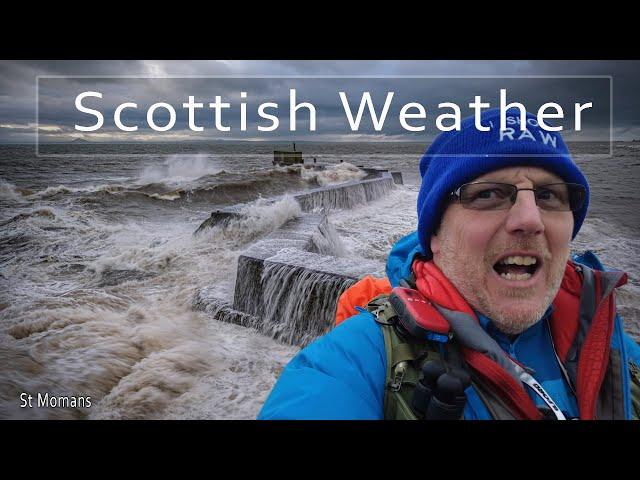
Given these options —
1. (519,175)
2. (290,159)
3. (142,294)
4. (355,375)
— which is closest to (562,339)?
(519,175)

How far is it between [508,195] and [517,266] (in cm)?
23

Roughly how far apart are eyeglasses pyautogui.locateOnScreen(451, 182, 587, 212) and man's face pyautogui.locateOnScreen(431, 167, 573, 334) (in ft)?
0.06

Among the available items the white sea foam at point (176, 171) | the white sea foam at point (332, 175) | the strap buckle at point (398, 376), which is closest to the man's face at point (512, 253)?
the strap buckle at point (398, 376)

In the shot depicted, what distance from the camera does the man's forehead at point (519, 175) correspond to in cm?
120

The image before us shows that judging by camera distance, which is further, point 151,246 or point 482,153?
point 151,246

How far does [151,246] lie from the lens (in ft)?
27.0

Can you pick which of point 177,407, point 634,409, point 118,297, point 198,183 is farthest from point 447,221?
point 198,183

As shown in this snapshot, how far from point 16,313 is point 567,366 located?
605 cm

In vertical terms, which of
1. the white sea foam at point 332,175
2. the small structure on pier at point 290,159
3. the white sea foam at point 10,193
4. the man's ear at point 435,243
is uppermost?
the small structure on pier at point 290,159

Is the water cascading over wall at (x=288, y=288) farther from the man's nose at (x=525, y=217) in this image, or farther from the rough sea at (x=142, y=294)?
the man's nose at (x=525, y=217)

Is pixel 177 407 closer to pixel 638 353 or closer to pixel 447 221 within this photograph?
pixel 447 221

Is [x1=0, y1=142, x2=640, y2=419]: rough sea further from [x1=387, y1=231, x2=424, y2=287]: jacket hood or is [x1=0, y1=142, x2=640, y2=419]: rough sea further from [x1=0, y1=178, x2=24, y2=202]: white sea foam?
[x1=387, y1=231, x2=424, y2=287]: jacket hood

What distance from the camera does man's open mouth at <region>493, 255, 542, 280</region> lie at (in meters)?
1.20

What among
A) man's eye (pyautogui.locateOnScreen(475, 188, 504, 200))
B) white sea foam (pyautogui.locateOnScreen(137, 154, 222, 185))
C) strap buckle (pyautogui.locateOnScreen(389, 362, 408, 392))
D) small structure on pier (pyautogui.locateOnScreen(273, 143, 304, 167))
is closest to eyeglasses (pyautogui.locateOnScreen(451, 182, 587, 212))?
man's eye (pyautogui.locateOnScreen(475, 188, 504, 200))
